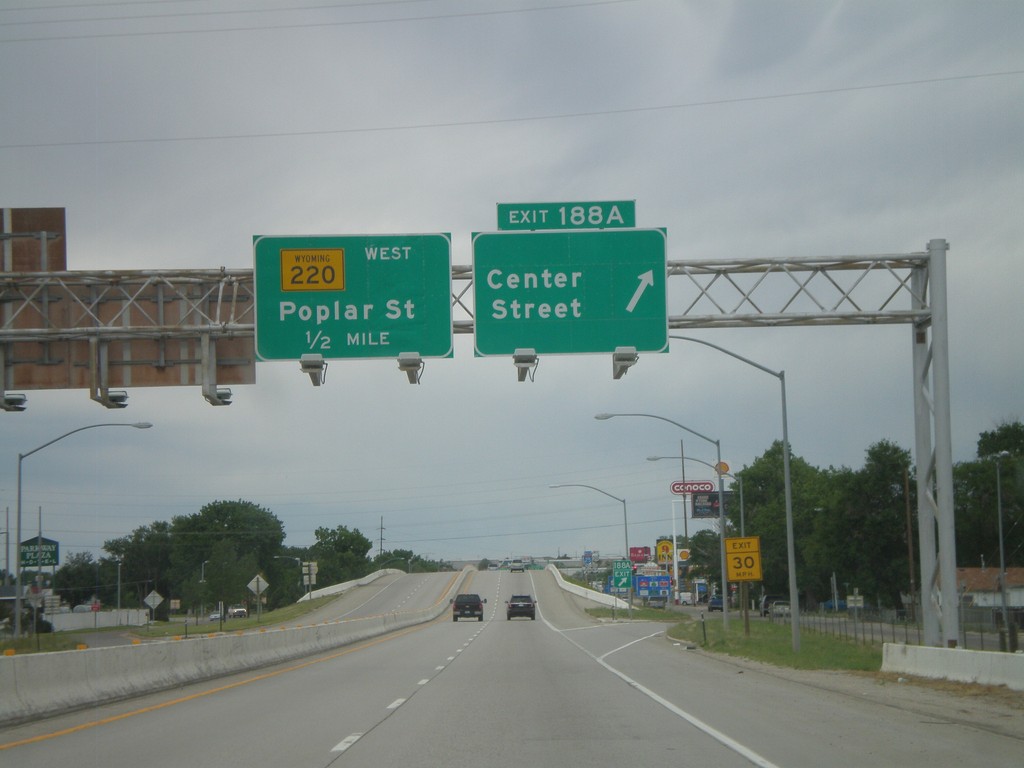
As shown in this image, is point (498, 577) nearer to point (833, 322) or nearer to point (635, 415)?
point (635, 415)

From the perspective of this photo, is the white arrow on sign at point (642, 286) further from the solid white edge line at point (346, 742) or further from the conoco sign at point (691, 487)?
the conoco sign at point (691, 487)

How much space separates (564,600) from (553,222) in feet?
247

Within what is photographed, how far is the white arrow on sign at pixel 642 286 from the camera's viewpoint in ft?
72.4

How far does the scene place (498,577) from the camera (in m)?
Result: 125

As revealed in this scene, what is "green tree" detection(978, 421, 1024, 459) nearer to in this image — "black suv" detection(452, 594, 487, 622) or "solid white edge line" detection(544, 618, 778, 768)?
"black suv" detection(452, 594, 487, 622)

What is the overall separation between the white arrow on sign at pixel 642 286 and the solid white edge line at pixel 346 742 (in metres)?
10.8

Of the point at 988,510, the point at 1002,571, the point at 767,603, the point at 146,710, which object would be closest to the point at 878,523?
the point at 988,510

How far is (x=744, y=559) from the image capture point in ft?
128

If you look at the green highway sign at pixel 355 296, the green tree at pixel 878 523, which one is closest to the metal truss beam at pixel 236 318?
the green highway sign at pixel 355 296

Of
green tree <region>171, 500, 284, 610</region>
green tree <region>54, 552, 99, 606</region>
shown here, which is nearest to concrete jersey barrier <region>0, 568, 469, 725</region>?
green tree <region>54, 552, 99, 606</region>

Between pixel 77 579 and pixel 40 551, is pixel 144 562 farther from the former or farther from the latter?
pixel 40 551

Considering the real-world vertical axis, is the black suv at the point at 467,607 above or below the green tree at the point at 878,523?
below

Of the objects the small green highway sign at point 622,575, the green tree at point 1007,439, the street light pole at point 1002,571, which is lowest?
the small green highway sign at point 622,575

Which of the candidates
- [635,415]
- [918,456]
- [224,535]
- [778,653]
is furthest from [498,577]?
[918,456]
